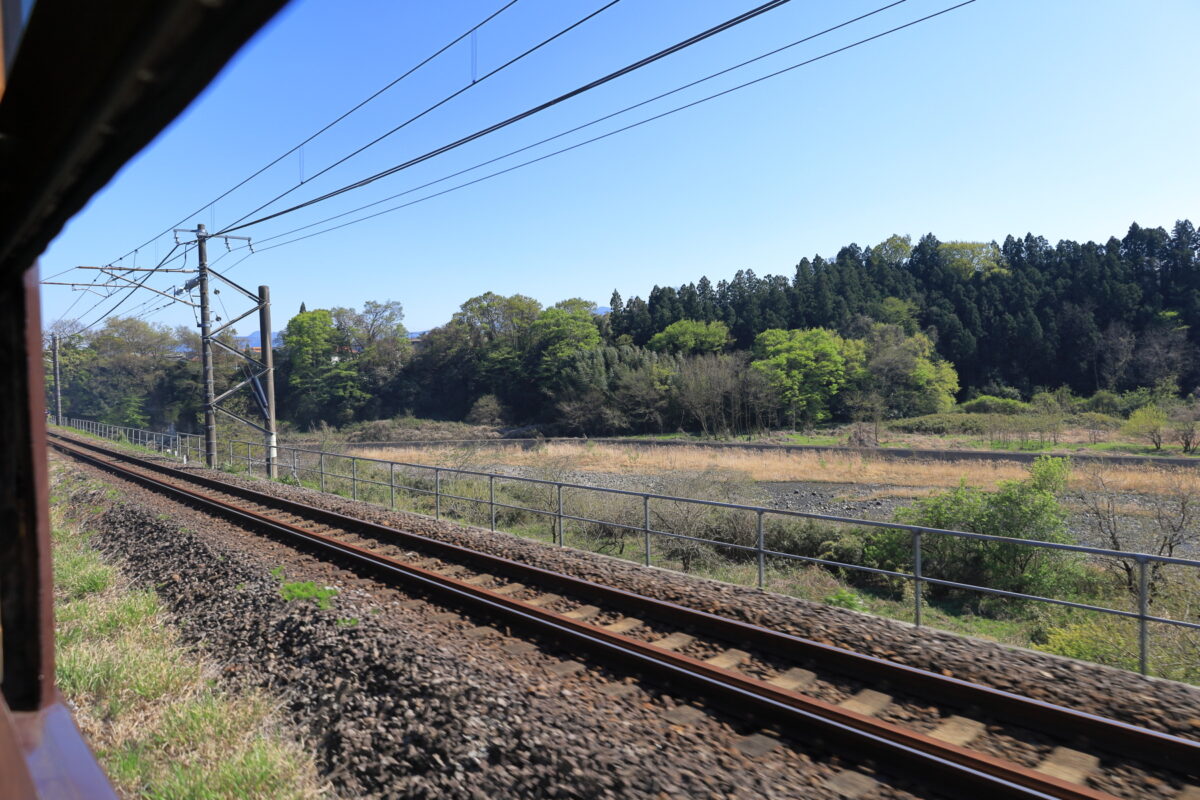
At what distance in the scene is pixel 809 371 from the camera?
5406cm

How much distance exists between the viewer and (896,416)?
54.8 metres

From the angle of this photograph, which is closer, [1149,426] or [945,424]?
[1149,426]

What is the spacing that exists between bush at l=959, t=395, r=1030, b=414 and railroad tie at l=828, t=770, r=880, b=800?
49.7 metres

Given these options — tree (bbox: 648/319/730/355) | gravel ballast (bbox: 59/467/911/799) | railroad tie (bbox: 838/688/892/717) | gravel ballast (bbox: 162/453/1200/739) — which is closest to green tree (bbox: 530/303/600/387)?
tree (bbox: 648/319/730/355)

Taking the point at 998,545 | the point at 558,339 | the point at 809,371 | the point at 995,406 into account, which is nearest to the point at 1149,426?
the point at 995,406

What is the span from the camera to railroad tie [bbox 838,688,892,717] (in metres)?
5.44

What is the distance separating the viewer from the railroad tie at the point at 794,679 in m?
5.88

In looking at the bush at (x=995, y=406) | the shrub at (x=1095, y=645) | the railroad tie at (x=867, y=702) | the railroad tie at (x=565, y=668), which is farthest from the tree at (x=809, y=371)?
the railroad tie at (x=867, y=702)

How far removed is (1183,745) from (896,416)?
5373 cm

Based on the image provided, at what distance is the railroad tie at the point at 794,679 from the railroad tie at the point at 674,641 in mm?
1034

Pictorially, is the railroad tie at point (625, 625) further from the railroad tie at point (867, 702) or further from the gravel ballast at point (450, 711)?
the railroad tie at point (867, 702)

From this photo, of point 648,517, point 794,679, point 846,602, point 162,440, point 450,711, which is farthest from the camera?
point 162,440

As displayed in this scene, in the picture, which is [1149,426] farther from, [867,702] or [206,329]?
[206,329]

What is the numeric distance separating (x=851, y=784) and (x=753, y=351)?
56829mm
